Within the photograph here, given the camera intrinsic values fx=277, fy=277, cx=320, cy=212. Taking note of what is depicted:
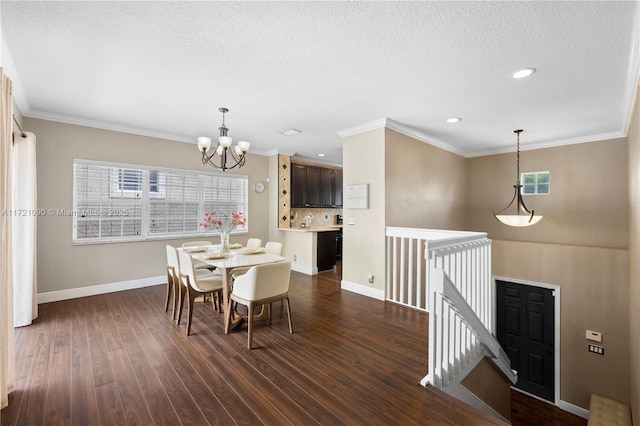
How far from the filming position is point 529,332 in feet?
17.4

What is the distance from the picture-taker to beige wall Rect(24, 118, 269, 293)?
3.93 meters

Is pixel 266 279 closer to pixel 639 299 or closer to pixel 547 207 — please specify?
pixel 639 299

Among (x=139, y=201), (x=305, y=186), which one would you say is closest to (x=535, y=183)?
(x=305, y=186)

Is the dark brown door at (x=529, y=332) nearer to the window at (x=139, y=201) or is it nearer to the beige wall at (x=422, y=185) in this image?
the beige wall at (x=422, y=185)

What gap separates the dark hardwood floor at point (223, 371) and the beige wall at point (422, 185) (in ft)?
5.63

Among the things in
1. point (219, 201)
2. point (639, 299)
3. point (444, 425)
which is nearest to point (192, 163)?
point (219, 201)

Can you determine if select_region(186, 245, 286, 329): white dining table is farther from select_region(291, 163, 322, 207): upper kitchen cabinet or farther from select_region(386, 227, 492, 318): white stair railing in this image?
select_region(291, 163, 322, 207): upper kitchen cabinet

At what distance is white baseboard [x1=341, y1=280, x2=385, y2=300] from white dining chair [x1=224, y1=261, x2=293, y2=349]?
1647mm

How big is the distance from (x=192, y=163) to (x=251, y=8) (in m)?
3.96

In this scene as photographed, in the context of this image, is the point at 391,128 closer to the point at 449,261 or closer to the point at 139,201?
the point at 449,261

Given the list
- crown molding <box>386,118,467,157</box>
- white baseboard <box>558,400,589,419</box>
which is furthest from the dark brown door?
crown molding <box>386,118,467,157</box>

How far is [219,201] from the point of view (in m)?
5.71

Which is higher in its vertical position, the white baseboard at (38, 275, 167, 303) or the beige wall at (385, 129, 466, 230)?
the beige wall at (385, 129, 466, 230)

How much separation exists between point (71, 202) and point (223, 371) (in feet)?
12.2
